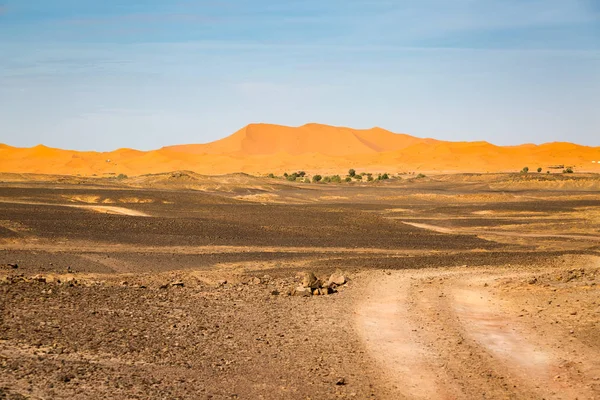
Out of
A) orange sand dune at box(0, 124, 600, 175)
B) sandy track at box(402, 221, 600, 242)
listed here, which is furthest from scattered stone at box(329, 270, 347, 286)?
orange sand dune at box(0, 124, 600, 175)

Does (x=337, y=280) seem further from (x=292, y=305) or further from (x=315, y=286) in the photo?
(x=292, y=305)

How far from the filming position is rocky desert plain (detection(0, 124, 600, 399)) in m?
10.9

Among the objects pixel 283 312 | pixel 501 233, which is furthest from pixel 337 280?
pixel 501 233

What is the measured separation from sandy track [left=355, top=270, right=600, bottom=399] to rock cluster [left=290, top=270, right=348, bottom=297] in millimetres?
981

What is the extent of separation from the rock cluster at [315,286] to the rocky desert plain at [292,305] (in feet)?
0.19

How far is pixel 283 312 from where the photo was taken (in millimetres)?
16219

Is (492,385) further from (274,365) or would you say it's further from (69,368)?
(69,368)

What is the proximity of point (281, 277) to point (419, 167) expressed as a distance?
360 feet

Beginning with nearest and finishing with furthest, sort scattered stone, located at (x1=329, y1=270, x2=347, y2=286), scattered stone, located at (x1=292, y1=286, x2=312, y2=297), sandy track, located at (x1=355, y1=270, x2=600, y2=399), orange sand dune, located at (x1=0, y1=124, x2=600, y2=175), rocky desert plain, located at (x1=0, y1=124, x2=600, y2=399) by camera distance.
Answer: sandy track, located at (x1=355, y1=270, x2=600, y2=399) → rocky desert plain, located at (x1=0, y1=124, x2=600, y2=399) → scattered stone, located at (x1=292, y1=286, x2=312, y2=297) → scattered stone, located at (x1=329, y1=270, x2=347, y2=286) → orange sand dune, located at (x1=0, y1=124, x2=600, y2=175)

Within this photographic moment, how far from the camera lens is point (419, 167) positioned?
424 feet

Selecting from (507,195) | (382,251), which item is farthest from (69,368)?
(507,195)

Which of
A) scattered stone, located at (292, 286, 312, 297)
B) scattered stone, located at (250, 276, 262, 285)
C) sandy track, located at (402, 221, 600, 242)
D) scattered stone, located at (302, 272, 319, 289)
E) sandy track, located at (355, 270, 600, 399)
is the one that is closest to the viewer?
sandy track, located at (355, 270, 600, 399)

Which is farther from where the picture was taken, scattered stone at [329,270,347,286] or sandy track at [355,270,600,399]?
scattered stone at [329,270,347,286]

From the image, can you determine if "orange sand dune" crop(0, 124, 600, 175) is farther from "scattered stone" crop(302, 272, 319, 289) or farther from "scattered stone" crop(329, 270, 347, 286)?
"scattered stone" crop(302, 272, 319, 289)
